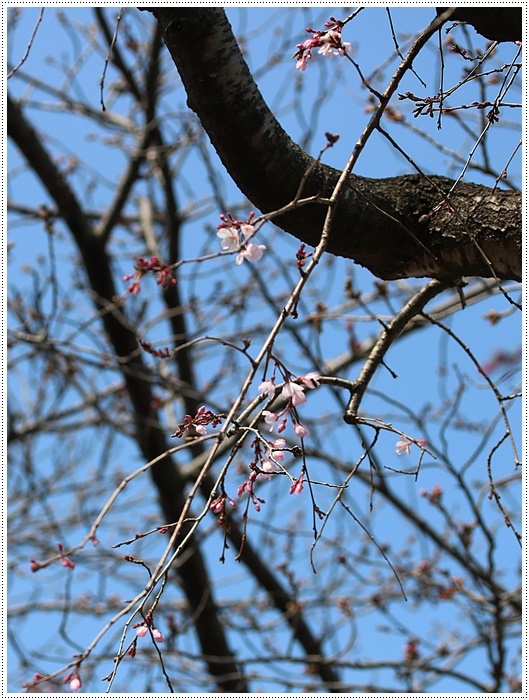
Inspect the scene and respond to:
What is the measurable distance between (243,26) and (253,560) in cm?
360

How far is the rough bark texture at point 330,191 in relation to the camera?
166 cm

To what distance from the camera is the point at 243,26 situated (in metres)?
5.21

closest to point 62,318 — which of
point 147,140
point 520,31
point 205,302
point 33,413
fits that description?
point 205,302

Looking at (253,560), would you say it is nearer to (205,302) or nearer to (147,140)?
(205,302)

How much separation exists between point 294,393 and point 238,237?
34 cm

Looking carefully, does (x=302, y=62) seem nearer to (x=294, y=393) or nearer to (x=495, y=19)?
(x=495, y=19)

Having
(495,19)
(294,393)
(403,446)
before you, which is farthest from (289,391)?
(495,19)

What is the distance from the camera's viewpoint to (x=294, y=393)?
1360 mm

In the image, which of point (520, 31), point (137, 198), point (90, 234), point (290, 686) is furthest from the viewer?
point (137, 198)

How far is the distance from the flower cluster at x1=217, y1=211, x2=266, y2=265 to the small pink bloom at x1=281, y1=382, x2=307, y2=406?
26 centimetres

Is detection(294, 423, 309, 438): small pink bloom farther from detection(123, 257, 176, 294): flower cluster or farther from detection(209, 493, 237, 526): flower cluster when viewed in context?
detection(123, 257, 176, 294): flower cluster

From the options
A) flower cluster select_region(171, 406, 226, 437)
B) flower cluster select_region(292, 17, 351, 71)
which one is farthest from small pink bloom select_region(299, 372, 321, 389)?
flower cluster select_region(292, 17, 351, 71)

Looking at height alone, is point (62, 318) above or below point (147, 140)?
below

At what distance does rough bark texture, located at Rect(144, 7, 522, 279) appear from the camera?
5.44ft
